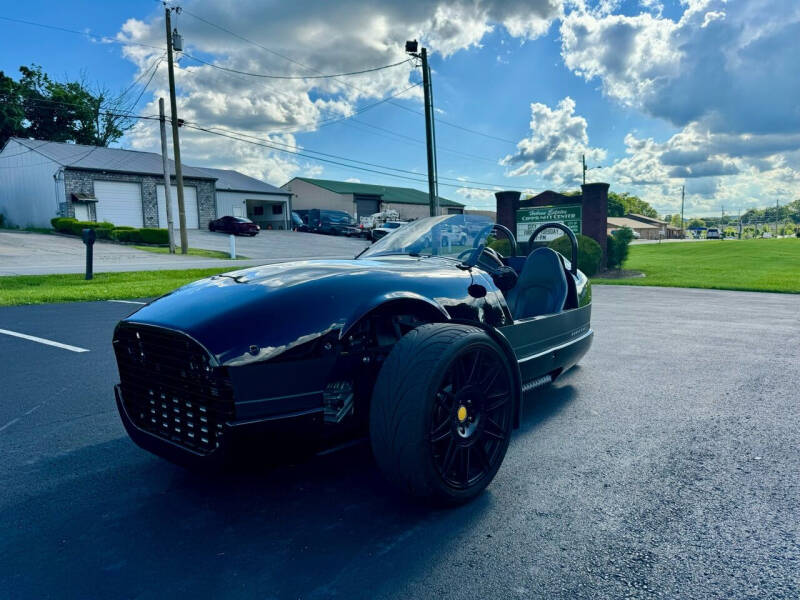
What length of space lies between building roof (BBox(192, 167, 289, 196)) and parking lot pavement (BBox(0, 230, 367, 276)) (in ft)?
24.2

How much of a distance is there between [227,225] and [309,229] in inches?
329

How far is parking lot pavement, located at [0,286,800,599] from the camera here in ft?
6.64

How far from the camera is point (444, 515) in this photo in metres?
2.53

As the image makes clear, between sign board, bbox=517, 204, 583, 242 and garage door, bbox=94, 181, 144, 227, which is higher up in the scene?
garage door, bbox=94, 181, 144, 227

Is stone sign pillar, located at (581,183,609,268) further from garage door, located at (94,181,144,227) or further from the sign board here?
garage door, located at (94,181,144,227)

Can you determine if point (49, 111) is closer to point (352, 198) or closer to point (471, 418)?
point (352, 198)

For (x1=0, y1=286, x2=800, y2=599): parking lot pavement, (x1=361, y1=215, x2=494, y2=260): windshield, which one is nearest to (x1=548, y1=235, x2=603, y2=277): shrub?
(x1=0, y1=286, x2=800, y2=599): parking lot pavement

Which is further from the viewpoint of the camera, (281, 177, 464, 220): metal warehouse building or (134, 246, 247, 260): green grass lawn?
(281, 177, 464, 220): metal warehouse building

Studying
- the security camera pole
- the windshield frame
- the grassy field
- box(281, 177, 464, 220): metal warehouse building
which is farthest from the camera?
box(281, 177, 464, 220): metal warehouse building

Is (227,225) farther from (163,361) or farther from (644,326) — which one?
(163,361)

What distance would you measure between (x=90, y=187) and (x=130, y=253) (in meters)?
13.8

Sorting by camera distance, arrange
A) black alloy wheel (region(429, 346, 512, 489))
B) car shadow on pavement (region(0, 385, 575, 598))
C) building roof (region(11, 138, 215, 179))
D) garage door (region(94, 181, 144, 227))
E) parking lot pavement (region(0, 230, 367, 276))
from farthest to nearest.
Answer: garage door (region(94, 181, 144, 227)) < building roof (region(11, 138, 215, 179)) < parking lot pavement (region(0, 230, 367, 276)) < black alloy wheel (region(429, 346, 512, 489)) < car shadow on pavement (region(0, 385, 575, 598))

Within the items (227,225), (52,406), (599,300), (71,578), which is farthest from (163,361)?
(227,225)

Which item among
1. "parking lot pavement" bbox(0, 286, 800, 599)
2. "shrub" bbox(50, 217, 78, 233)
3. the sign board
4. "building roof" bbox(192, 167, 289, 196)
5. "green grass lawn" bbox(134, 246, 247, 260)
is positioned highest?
"building roof" bbox(192, 167, 289, 196)
